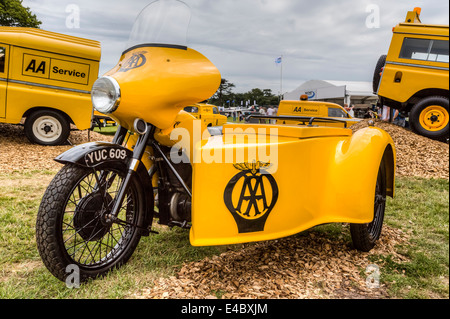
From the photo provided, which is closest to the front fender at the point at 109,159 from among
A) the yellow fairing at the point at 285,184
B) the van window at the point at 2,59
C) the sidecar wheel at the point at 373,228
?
the yellow fairing at the point at 285,184

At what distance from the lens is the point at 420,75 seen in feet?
24.6

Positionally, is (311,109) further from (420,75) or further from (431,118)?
(431,118)

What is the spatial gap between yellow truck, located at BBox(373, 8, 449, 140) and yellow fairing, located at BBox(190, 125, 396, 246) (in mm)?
5901

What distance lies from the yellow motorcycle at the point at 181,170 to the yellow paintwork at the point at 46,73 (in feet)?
18.9

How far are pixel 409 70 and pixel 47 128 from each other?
330 inches

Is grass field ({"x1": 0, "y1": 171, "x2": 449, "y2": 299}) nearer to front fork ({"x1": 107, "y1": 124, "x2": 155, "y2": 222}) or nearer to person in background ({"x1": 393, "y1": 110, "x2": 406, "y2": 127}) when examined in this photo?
front fork ({"x1": 107, "y1": 124, "x2": 155, "y2": 222})

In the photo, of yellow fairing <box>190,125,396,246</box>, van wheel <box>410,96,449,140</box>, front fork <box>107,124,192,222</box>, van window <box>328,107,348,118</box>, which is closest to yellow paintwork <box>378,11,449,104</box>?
van wheel <box>410,96,449,140</box>

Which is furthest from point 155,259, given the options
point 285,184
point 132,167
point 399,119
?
point 399,119

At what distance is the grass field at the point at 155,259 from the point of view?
203 centimetres

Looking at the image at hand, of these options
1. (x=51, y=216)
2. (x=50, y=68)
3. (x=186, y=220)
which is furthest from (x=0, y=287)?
(x=50, y=68)

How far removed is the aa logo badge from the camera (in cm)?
201

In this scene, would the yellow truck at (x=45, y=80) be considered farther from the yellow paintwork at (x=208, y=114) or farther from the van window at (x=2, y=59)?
the yellow paintwork at (x=208, y=114)

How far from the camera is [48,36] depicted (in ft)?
23.5
